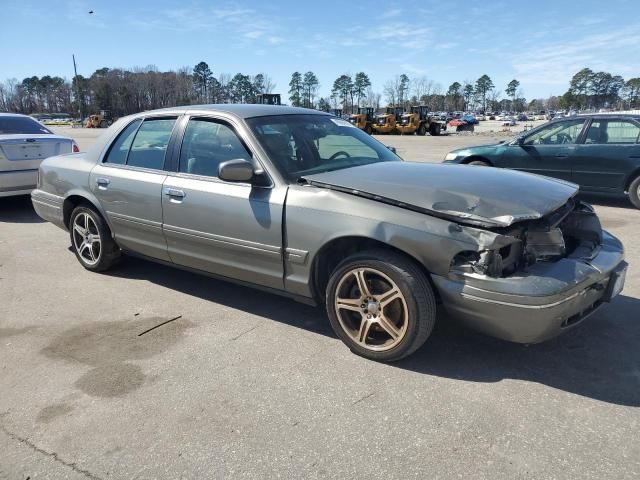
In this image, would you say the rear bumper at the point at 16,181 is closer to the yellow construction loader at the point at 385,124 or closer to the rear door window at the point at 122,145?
the rear door window at the point at 122,145

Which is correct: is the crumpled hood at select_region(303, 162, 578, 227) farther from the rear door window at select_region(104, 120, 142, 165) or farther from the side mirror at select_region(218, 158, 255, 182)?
the rear door window at select_region(104, 120, 142, 165)

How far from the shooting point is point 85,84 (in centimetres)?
10200

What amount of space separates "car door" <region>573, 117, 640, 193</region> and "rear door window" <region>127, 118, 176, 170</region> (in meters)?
6.64

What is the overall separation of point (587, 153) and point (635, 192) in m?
0.92

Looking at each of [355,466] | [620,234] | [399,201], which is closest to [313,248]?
[399,201]

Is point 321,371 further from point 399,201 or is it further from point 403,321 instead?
point 399,201

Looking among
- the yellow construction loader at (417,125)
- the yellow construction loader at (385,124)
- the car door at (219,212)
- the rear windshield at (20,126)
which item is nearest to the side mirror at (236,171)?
the car door at (219,212)

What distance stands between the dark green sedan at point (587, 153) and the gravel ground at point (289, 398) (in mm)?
4406

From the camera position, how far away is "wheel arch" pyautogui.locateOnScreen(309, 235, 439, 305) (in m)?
3.09

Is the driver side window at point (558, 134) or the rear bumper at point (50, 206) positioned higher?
the driver side window at point (558, 134)

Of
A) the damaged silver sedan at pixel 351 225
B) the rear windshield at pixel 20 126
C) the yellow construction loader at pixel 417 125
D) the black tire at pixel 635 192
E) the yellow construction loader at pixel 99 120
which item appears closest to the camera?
the damaged silver sedan at pixel 351 225

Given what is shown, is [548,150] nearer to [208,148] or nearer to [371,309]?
[208,148]

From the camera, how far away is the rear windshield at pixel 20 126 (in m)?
8.30

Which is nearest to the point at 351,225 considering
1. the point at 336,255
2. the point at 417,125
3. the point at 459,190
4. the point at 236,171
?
the point at 336,255
